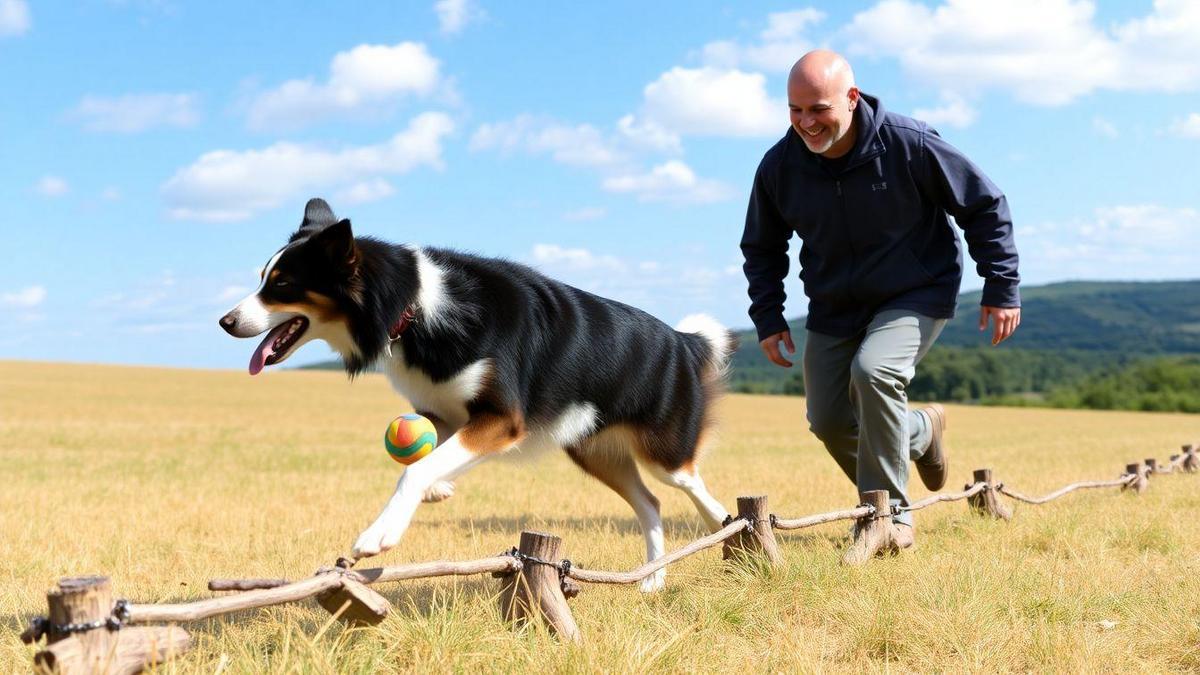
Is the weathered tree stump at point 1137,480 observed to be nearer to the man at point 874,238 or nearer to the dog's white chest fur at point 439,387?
the man at point 874,238

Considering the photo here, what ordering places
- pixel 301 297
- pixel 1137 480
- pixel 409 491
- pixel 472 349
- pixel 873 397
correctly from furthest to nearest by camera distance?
1. pixel 1137 480
2. pixel 873 397
3. pixel 472 349
4. pixel 301 297
5. pixel 409 491

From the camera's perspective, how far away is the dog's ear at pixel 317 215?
16.4ft

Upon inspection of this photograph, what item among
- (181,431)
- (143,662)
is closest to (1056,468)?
(143,662)

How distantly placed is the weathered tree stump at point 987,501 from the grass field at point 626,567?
183mm

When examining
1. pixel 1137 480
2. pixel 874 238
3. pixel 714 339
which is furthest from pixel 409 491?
pixel 1137 480

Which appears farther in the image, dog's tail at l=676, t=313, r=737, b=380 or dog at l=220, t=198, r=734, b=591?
dog's tail at l=676, t=313, r=737, b=380

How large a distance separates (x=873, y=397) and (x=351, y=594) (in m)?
3.52

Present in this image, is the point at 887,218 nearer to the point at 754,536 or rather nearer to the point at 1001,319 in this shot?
the point at 1001,319

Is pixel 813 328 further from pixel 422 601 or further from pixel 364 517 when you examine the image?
pixel 364 517

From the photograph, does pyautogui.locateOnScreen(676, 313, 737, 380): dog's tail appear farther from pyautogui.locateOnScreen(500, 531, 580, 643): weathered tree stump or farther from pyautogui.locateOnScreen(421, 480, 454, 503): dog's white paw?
pyautogui.locateOnScreen(500, 531, 580, 643): weathered tree stump

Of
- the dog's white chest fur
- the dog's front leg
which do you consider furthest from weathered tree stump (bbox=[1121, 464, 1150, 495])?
the dog's front leg

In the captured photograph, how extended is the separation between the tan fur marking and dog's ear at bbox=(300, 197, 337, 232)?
4.36 ft

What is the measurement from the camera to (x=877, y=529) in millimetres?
5750

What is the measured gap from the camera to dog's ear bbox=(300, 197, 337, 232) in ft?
16.4
